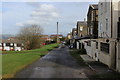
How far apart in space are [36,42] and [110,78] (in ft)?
181

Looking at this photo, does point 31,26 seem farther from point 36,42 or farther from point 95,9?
point 95,9

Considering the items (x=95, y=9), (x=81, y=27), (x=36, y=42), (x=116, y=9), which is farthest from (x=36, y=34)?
(x=116, y=9)

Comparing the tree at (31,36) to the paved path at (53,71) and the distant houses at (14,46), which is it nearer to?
the distant houses at (14,46)

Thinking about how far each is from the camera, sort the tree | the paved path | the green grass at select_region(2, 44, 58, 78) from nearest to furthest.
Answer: the paved path
the green grass at select_region(2, 44, 58, 78)
the tree

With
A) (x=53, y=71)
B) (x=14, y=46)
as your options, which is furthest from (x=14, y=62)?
(x=14, y=46)

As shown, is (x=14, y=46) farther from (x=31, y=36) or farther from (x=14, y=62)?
(x=14, y=62)

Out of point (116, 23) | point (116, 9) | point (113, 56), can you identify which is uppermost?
point (116, 9)

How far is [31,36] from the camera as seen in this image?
63.4m

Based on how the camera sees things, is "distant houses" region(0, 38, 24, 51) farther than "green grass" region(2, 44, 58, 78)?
Yes

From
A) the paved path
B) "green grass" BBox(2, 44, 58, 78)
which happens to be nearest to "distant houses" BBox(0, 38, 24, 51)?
"green grass" BBox(2, 44, 58, 78)

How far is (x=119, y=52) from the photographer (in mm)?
→ 14227

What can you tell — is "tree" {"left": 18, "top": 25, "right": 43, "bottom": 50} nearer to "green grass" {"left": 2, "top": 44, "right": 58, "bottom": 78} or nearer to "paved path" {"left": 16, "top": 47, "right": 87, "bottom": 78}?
"green grass" {"left": 2, "top": 44, "right": 58, "bottom": 78}

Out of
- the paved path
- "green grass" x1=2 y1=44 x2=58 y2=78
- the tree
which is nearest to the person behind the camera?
the paved path

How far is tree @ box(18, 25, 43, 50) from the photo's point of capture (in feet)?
209
